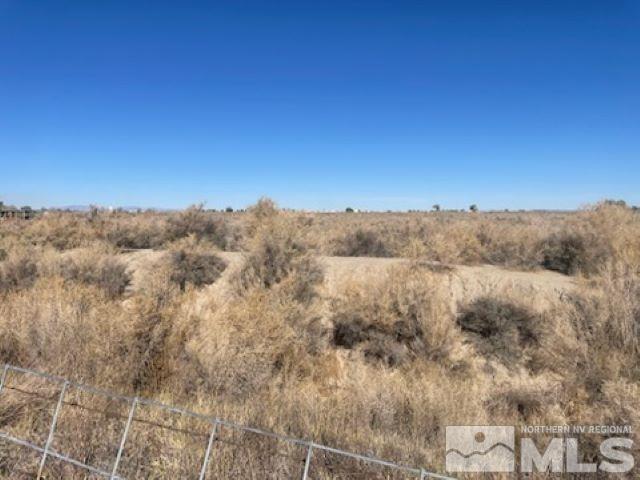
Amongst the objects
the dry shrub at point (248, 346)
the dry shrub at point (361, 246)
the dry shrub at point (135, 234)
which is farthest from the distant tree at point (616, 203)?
the dry shrub at point (135, 234)

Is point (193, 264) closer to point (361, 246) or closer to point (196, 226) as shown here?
point (196, 226)

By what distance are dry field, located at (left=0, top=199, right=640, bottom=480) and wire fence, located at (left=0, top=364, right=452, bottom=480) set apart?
0.03 metres

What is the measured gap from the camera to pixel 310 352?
800 centimetres

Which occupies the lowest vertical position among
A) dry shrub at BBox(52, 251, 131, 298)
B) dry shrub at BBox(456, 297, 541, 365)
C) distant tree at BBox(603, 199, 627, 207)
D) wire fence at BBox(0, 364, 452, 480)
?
wire fence at BBox(0, 364, 452, 480)

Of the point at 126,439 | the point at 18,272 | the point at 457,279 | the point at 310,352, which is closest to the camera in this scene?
the point at 126,439

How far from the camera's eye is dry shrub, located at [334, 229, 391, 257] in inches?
706

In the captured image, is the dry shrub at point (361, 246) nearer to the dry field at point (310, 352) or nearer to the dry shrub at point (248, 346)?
the dry field at point (310, 352)

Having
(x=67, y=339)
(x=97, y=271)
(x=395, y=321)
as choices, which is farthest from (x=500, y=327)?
(x=97, y=271)

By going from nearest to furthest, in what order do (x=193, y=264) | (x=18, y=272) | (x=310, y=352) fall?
(x=310, y=352) < (x=18, y=272) < (x=193, y=264)

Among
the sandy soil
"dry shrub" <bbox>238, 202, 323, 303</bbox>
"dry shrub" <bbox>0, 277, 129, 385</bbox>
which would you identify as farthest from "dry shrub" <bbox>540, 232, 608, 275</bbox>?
"dry shrub" <bbox>0, 277, 129, 385</bbox>

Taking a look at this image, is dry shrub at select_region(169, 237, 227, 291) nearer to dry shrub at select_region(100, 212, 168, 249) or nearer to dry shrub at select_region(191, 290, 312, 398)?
dry shrub at select_region(191, 290, 312, 398)

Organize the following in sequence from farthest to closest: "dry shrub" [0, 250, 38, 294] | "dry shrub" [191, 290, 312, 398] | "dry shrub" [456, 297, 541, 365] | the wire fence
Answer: "dry shrub" [0, 250, 38, 294]
"dry shrub" [456, 297, 541, 365]
"dry shrub" [191, 290, 312, 398]
the wire fence

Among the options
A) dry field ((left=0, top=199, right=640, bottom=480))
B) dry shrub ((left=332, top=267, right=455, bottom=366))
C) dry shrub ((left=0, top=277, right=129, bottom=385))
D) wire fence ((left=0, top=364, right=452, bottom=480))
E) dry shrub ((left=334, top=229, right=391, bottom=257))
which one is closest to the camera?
wire fence ((left=0, top=364, right=452, bottom=480))

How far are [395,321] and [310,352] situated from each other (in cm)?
204
